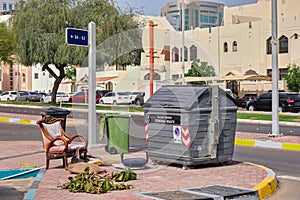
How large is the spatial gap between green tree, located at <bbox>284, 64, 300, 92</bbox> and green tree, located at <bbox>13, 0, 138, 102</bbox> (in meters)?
16.5

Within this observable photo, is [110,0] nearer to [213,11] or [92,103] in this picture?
[92,103]

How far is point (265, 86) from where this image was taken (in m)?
50.8

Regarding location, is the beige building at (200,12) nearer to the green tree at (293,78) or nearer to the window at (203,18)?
the window at (203,18)

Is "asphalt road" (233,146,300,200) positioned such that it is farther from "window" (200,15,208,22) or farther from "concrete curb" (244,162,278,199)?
"window" (200,15,208,22)

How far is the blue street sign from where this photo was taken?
12.0m

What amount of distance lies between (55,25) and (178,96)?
28557mm

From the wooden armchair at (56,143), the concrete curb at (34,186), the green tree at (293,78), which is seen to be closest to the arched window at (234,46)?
the green tree at (293,78)

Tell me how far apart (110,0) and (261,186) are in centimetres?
3248

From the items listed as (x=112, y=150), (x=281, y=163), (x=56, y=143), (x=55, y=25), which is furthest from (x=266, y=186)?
(x=55, y=25)

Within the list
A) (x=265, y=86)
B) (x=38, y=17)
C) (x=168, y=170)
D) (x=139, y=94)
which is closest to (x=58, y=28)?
(x=38, y=17)

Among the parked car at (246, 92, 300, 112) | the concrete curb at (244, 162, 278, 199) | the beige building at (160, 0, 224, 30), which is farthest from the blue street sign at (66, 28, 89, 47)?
the beige building at (160, 0, 224, 30)

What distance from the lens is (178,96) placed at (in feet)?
33.2

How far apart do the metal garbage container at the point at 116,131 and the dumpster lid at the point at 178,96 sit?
1.42m

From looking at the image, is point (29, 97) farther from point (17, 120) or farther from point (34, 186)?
point (34, 186)
